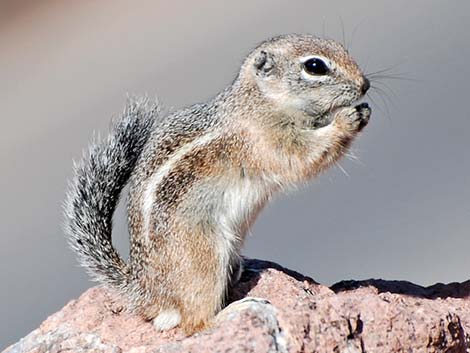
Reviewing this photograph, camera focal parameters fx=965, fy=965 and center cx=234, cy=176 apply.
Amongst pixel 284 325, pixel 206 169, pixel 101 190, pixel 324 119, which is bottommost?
pixel 284 325

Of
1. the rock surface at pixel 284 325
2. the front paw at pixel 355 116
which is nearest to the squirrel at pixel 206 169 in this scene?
the front paw at pixel 355 116

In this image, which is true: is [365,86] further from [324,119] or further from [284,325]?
[284,325]

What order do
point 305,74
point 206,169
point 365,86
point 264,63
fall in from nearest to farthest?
point 206,169 < point 365,86 < point 305,74 < point 264,63

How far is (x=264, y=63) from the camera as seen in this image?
4.87 metres

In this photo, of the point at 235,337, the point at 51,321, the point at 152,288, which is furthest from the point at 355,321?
the point at 51,321

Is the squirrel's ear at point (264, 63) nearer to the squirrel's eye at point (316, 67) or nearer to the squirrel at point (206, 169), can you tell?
the squirrel at point (206, 169)

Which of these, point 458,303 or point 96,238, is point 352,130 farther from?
point 96,238

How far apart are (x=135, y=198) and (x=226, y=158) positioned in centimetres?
47

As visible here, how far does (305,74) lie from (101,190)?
115cm

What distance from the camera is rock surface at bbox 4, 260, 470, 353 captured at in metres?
3.56

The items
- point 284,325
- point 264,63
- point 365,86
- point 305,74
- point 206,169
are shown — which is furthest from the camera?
point 264,63

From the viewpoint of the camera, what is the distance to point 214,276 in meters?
4.25

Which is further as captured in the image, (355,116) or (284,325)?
(355,116)

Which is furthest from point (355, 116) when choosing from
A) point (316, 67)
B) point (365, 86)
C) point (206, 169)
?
point (206, 169)
